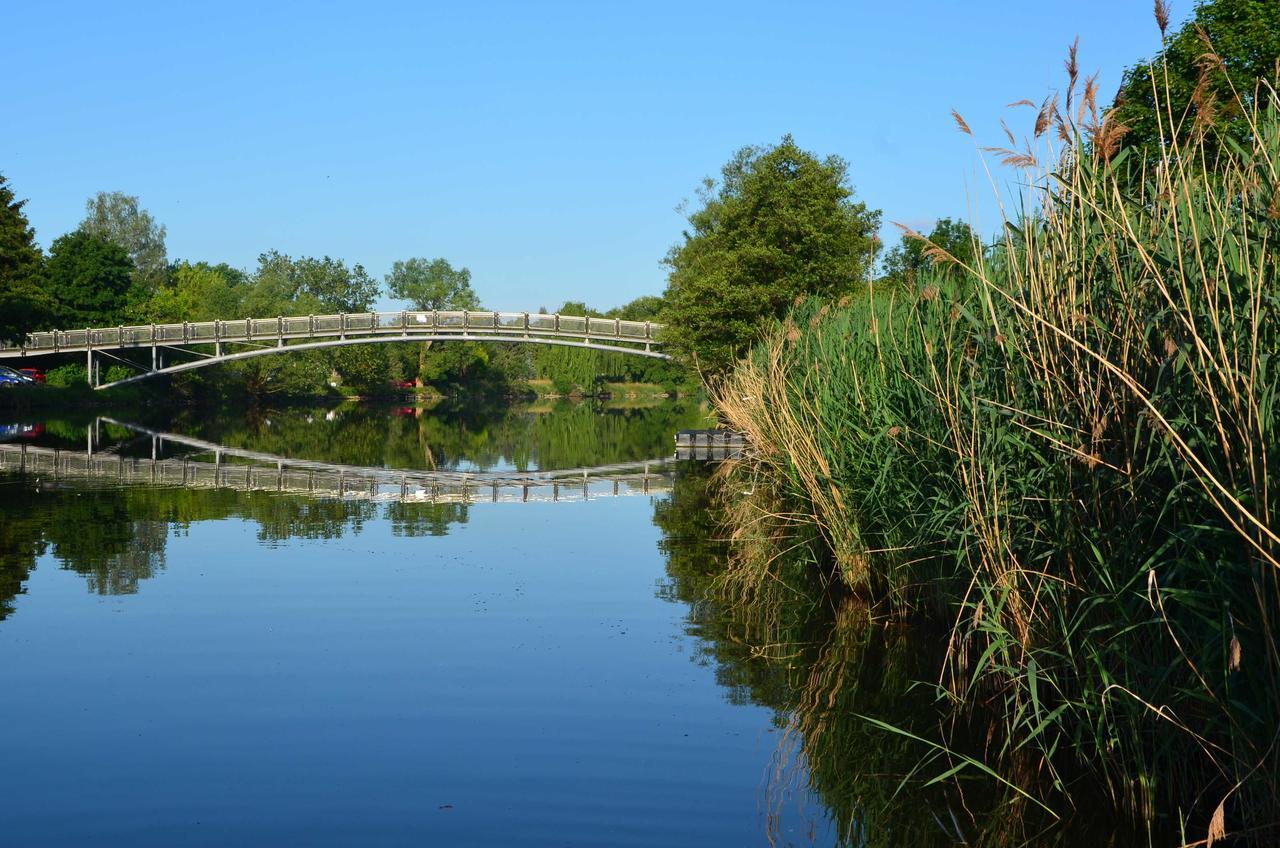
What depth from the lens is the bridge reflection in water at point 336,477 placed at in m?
20.2

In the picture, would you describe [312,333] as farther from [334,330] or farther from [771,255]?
[771,255]

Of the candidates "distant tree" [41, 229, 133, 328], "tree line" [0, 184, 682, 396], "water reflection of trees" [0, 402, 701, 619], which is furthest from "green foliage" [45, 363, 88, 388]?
"water reflection of trees" [0, 402, 701, 619]

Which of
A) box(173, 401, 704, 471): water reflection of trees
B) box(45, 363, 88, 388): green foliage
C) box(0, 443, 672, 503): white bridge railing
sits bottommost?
box(0, 443, 672, 503): white bridge railing

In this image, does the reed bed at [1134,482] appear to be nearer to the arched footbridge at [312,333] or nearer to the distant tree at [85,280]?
the arched footbridge at [312,333]

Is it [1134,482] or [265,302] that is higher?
[265,302]

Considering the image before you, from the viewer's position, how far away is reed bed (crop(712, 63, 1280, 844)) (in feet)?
13.6

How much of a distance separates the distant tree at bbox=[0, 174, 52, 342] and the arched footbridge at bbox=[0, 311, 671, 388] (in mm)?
2511

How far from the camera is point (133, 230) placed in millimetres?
94438

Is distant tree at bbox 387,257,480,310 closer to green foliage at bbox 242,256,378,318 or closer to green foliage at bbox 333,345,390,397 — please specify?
green foliage at bbox 242,256,378,318

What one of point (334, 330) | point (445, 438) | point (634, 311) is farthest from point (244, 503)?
point (634, 311)

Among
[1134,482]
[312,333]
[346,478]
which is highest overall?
[312,333]

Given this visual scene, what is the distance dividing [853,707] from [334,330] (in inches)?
1882

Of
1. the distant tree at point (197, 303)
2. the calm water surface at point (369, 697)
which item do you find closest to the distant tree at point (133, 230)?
the distant tree at point (197, 303)

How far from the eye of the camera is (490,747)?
632 cm
